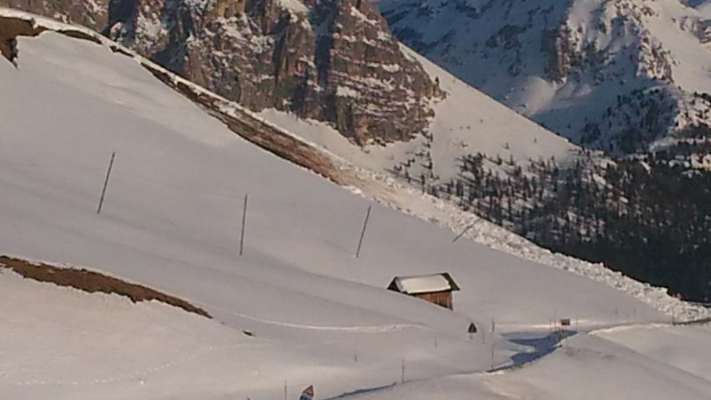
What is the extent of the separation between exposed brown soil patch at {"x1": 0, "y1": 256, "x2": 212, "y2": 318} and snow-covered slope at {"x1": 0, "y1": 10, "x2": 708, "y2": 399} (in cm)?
104

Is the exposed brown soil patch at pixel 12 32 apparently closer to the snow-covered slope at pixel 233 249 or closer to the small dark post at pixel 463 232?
the snow-covered slope at pixel 233 249

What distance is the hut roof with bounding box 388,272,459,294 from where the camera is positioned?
54.8m

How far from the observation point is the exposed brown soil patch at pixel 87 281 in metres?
27.6

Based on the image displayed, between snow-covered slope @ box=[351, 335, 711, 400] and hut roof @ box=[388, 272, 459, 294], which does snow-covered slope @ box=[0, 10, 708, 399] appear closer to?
hut roof @ box=[388, 272, 459, 294]

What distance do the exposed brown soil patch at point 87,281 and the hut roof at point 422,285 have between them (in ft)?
82.6

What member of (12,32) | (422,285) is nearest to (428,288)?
(422,285)

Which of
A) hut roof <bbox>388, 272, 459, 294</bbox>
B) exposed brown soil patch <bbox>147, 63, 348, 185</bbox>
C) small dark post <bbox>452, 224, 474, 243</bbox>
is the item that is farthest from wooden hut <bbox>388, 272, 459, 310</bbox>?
exposed brown soil patch <bbox>147, 63, 348, 185</bbox>

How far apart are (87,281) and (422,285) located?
2888 centimetres

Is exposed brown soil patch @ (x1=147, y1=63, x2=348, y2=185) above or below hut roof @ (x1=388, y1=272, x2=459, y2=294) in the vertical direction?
above

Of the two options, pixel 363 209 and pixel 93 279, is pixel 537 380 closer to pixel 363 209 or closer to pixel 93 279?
pixel 93 279

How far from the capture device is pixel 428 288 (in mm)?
55031

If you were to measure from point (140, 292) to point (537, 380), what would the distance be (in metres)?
11.4

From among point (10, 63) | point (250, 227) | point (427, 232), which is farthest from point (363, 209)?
point (10, 63)

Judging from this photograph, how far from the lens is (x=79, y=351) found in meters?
24.9
